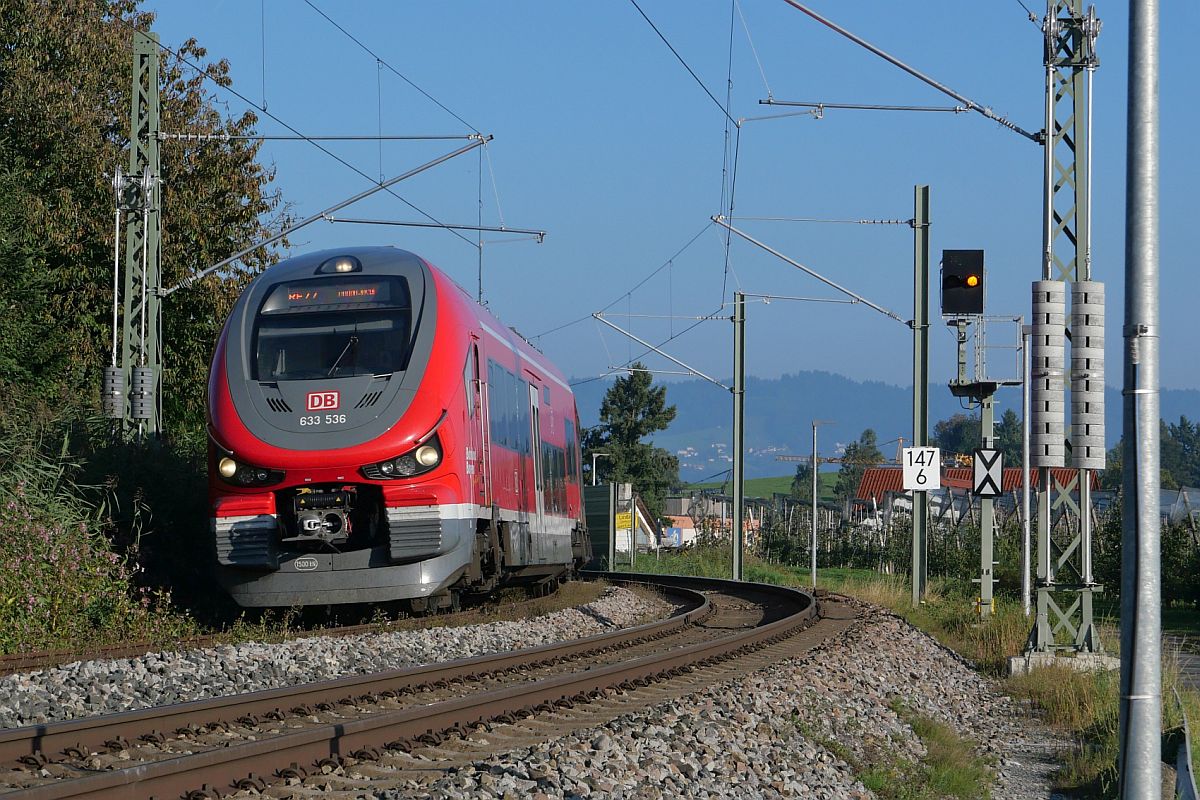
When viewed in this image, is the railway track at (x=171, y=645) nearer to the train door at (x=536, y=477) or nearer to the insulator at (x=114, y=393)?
the train door at (x=536, y=477)

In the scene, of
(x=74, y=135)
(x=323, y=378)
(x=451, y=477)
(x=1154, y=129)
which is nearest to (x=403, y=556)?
(x=451, y=477)

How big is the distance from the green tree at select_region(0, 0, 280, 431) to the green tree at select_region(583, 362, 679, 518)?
67.7 m

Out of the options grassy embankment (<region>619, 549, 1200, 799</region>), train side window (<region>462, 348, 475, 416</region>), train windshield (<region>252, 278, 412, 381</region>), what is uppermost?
train windshield (<region>252, 278, 412, 381</region>)

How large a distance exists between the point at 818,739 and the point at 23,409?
41.0 feet

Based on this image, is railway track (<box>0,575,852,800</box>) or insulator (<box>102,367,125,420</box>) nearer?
railway track (<box>0,575,852,800</box>)

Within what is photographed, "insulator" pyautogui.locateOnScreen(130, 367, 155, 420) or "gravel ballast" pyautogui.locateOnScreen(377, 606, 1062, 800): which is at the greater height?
"insulator" pyautogui.locateOnScreen(130, 367, 155, 420)

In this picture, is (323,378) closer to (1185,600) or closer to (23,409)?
(23,409)

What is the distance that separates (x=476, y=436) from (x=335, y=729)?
7.98 m

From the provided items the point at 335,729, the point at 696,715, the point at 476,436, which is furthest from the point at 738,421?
the point at 335,729

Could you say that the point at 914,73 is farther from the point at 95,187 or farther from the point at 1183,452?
the point at 1183,452

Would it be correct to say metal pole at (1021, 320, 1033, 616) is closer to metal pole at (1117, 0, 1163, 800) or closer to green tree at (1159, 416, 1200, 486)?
metal pole at (1117, 0, 1163, 800)

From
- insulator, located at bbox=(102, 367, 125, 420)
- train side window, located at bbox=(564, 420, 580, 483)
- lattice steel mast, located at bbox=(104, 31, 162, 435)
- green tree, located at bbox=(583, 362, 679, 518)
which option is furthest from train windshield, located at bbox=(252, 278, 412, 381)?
green tree, located at bbox=(583, 362, 679, 518)

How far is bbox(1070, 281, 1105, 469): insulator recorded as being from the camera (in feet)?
36.9

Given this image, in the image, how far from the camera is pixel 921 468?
2462cm
